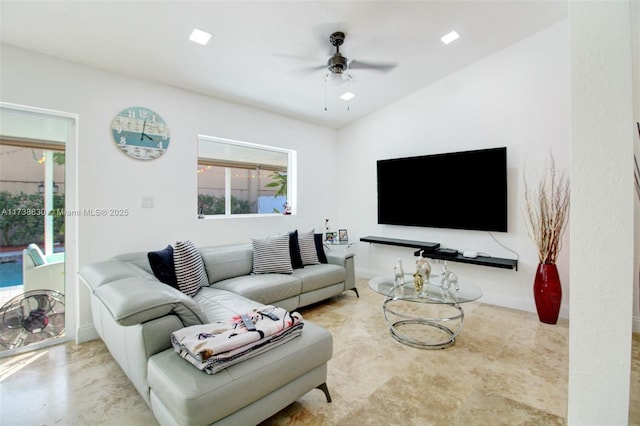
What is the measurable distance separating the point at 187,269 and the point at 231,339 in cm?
148

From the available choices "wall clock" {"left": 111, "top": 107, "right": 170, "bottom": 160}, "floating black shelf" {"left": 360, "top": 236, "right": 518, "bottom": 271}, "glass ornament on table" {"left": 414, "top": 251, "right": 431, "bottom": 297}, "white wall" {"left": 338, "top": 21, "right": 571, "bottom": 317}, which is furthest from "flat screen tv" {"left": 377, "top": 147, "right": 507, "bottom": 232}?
"wall clock" {"left": 111, "top": 107, "right": 170, "bottom": 160}

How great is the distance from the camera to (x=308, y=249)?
3844 millimetres

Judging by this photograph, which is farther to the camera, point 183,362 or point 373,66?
point 373,66

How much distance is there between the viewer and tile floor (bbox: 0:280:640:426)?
1.75 meters

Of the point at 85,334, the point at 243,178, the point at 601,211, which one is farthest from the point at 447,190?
the point at 85,334

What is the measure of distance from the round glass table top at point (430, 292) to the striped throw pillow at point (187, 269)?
1.70 m

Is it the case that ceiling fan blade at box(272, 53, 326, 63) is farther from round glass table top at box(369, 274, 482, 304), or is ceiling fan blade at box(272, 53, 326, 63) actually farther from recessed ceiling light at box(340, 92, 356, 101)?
round glass table top at box(369, 274, 482, 304)

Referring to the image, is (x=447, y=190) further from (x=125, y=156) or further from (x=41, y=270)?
(x=41, y=270)

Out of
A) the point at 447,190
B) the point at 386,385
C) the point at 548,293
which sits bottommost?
the point at 386,385

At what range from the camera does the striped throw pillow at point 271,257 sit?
3.41m

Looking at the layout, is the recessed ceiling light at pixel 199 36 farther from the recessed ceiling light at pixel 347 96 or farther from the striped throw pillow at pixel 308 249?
the striped throw pillow at pixel 308 249

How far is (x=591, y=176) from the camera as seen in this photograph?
2.85 feet

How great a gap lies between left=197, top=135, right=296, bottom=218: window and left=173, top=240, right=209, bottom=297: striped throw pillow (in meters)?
0.94

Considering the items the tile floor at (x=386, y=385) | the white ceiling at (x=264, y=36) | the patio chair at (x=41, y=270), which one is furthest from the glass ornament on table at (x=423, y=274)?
the patio chair at (x=41, y=270)
